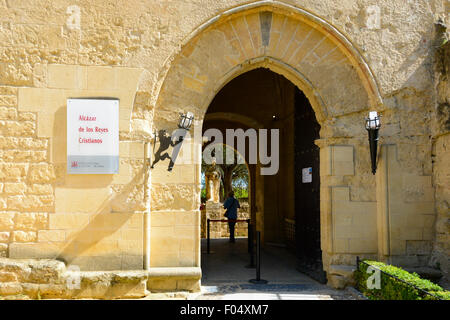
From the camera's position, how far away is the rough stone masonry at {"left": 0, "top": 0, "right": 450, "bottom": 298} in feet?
14.9

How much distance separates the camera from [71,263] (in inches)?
179

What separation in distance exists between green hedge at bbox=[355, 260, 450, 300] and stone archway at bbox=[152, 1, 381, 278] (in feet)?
1.79

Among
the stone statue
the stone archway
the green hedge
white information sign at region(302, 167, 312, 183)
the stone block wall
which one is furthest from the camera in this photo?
the stone statue

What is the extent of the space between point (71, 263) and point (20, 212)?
0.87 m

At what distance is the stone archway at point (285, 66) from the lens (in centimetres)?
493

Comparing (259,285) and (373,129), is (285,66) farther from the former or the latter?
(259,285)

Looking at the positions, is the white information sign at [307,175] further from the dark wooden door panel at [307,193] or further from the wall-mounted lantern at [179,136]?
the wall-mounted lantern at [179,136]

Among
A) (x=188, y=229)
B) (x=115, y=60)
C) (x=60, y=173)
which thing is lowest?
(x=188, y=229)

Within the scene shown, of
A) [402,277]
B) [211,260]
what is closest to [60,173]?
→ [211,260]

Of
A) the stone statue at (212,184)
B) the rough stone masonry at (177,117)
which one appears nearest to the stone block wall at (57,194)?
the rough stone masonry at (177,117)

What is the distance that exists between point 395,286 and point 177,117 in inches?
128

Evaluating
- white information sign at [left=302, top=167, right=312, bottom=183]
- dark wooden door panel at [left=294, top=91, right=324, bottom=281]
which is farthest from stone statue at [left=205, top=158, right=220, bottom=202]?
white information sign at [left=302, top=167, right=312, bottom=183]

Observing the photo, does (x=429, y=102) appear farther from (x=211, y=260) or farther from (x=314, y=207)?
(x=211, y=260)

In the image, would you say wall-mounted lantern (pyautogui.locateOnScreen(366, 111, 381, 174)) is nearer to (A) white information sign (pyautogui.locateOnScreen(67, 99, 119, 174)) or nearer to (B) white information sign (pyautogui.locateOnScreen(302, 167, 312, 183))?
(B) white information sign (pyautogui.locateOnScreen(302, 167, 312, 183))
